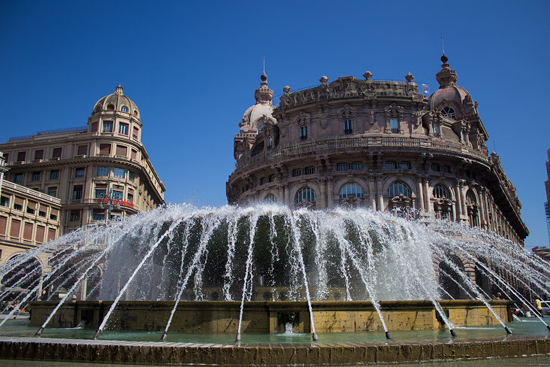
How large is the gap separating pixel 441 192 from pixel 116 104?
132ft

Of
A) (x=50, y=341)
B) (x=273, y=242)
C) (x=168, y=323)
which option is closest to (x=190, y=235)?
(x=273, y=242)

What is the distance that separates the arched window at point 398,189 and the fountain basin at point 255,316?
1083 inches

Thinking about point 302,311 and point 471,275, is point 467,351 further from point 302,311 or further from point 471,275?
point 471,275

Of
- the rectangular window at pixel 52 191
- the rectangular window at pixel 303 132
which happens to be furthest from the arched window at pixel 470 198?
the rectangular window at pixel 52 191

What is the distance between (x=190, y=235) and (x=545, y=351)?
12.6 meters

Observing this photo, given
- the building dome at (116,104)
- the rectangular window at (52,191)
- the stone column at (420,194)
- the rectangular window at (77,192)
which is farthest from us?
the building dome at (116,104)

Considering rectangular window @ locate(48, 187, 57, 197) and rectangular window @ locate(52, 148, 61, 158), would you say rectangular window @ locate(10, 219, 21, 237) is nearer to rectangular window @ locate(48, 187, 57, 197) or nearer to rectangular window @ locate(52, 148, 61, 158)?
rectangular window @ locate(48, 187, 57, 197)

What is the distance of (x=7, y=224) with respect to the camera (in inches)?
1720

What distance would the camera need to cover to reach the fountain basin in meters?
11.1

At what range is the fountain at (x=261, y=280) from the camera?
37.2 ft

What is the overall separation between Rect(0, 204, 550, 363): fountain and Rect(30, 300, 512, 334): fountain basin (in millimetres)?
25

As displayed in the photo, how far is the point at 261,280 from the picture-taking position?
1959cm

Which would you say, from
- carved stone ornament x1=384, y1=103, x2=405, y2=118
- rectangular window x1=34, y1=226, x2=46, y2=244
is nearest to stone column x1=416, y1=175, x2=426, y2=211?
carved stone ornament x1=384, y1=103, x2=405, y2=118

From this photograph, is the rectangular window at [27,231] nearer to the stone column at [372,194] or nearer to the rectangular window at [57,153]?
the rectangular window at [57,153]
